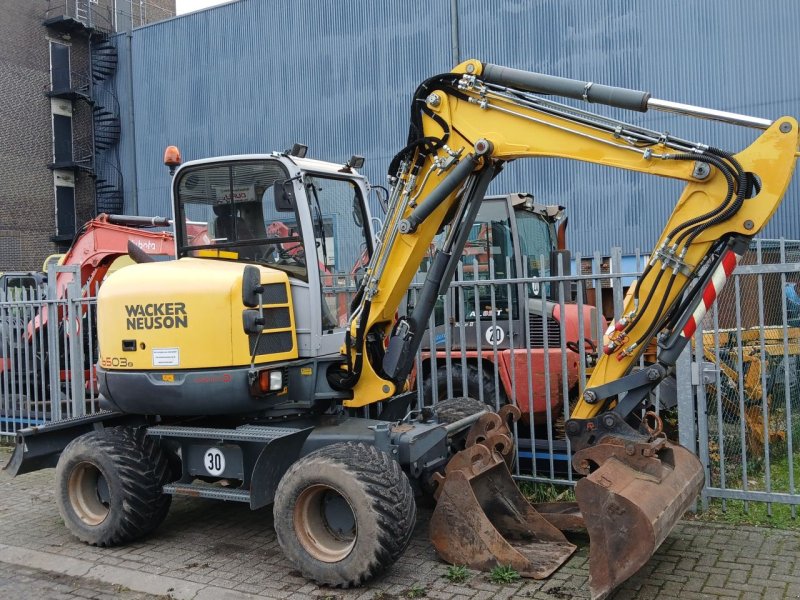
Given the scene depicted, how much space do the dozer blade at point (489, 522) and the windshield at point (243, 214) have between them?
177 centimetres

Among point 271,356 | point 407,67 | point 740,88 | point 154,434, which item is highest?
point 407,67

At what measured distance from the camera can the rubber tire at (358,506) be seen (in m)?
4.85

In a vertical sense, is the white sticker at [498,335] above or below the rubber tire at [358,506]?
above

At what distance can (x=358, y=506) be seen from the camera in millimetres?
4867

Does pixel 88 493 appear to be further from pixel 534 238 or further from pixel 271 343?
pixel 534 238

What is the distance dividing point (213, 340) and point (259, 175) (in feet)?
4.14

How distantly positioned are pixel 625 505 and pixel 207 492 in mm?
2928

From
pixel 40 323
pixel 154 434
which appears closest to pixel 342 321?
pixel 154 434

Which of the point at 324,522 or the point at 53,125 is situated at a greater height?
the point at 53,125

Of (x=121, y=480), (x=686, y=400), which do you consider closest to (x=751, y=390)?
(x=686, y=400)

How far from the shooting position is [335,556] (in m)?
5.08

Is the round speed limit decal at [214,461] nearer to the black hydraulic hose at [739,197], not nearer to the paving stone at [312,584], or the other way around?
the paving stone at [312,584]

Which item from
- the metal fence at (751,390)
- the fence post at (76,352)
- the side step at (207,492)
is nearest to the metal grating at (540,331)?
the metal fence at (751,390)

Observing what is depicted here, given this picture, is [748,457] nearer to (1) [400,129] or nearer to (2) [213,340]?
(2) [213,340]
